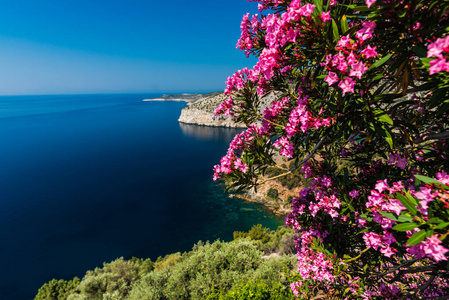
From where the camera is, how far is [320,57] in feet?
7.86

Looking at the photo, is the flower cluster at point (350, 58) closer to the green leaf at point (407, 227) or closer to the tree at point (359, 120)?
the tree at point (359, 120)

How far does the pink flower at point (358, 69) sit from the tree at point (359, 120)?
12mm

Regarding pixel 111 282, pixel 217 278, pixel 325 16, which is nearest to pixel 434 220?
pixel 325 16

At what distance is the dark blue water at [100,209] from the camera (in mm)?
29484

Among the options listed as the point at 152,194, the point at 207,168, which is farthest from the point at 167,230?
the point at 207,168

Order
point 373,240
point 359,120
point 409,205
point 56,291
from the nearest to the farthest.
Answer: point 409,205, point 359,120, point 373,240, point 56,291

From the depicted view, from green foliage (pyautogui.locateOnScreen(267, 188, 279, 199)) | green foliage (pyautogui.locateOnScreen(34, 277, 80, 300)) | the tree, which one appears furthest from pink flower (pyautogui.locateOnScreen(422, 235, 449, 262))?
green foliage (pyautogui.locateOnScreen(267, 188, 279, 199))

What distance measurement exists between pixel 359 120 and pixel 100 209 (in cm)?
4725

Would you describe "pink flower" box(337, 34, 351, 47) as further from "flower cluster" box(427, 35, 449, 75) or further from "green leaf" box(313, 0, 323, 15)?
"flower cluster" box(427, 35, 449, 75)

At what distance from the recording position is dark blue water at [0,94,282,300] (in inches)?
1161

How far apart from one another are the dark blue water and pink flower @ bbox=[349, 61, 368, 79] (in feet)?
108

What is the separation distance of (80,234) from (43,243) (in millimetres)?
4995

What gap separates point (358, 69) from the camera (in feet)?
6.25

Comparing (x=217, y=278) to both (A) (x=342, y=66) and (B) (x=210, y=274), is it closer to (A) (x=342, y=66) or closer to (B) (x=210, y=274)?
(B) (x=210, y=274)
